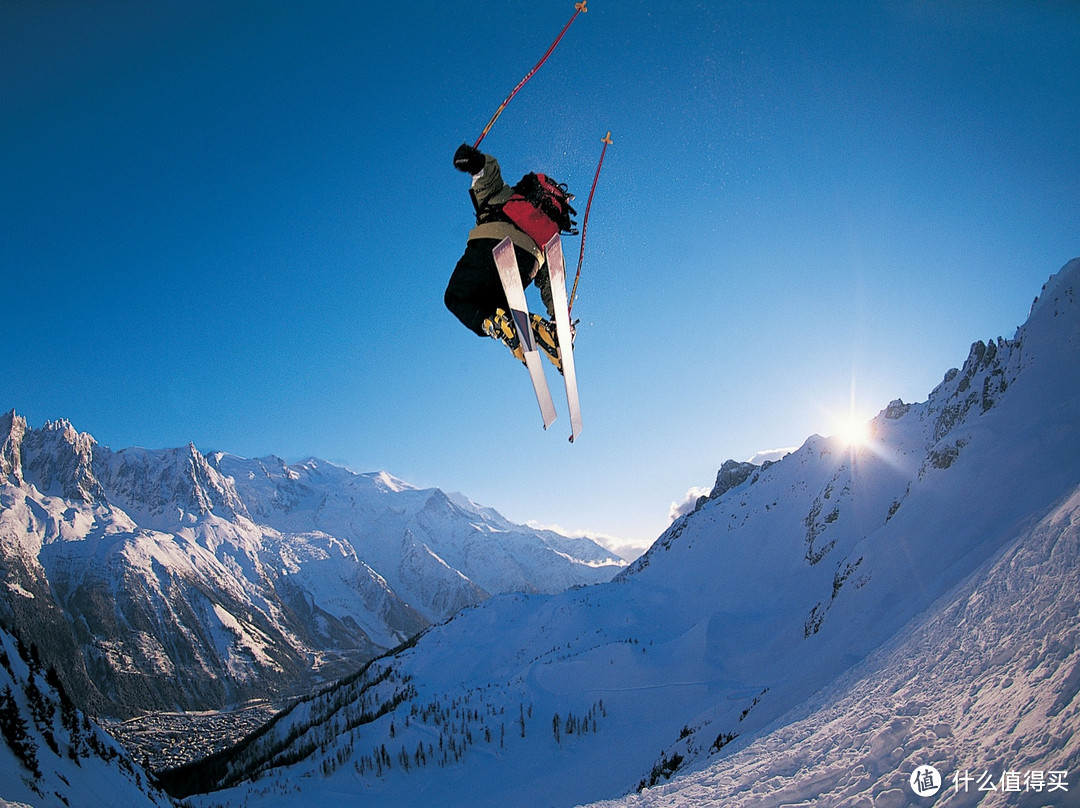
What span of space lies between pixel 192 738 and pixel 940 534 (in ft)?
714

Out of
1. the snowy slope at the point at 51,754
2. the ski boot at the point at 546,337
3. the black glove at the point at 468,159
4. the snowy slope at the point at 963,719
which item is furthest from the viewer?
the ski boot at the point at 546,337

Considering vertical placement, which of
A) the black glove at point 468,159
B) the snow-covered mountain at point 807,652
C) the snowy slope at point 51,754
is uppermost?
the black glove at point 468,159

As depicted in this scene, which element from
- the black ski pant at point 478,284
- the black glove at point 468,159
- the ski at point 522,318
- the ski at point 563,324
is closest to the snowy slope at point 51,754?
the black ski pant at point 478,284

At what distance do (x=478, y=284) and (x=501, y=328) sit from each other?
33.1 inches

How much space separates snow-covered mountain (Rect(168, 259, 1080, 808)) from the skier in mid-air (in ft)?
24.6

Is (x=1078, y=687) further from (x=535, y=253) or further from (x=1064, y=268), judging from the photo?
(x=1064, y=268)

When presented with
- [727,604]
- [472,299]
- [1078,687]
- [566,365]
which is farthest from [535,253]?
[727,604]

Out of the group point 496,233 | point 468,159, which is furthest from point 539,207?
point 468,159

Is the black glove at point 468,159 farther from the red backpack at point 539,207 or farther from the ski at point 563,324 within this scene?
the ski at point 563,324

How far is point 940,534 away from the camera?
56.4 feet

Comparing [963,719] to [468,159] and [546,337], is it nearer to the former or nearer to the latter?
[546,337]

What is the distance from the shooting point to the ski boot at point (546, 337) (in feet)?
30.7

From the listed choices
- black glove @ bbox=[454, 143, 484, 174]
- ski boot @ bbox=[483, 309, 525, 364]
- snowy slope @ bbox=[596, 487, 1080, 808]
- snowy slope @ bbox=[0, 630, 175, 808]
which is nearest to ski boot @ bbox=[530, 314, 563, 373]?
ski boot @ bbox=[483, 309, 525, 364]

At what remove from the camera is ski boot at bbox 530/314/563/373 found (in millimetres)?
9344
